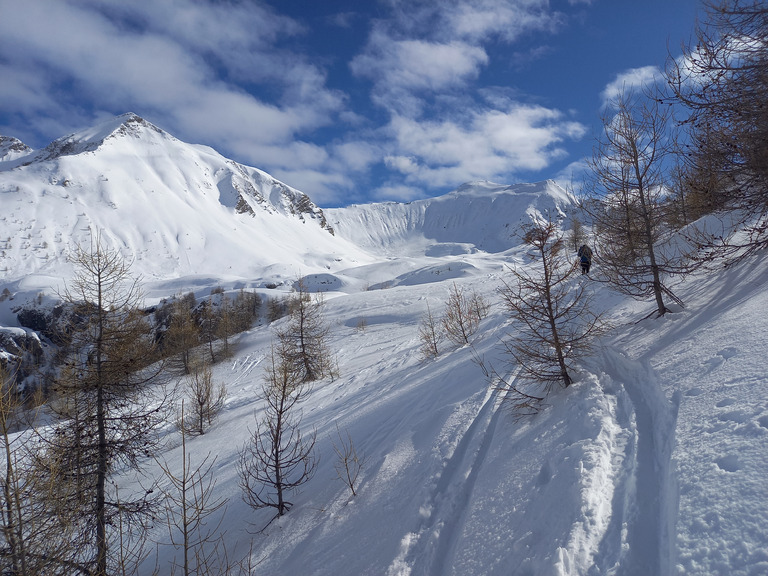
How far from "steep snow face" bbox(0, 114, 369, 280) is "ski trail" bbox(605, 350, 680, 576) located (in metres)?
88.0

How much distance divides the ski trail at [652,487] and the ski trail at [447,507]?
2.05 metres

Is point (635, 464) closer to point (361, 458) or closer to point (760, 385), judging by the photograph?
point (760, 385)

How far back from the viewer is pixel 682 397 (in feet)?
15.8

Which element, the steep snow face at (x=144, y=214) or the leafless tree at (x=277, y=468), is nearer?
the leafless tree at (x=277, y=468)

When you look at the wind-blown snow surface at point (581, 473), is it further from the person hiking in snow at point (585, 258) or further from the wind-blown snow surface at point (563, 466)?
the person hiking in snow at point (585, 258)

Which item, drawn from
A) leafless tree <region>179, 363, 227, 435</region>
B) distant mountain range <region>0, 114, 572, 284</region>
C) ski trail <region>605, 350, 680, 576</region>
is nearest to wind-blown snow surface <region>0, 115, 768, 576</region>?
ski trail <region>605, 350, 680, 576</region>

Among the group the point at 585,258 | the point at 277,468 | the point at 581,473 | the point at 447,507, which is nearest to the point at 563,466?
the point at 581,473

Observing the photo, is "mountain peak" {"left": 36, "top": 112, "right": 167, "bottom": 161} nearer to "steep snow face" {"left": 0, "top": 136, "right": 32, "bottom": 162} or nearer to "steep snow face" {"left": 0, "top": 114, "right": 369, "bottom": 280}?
"steep snow face" {"left": 0, "top": 114, "right": 369, "bottom": 280}

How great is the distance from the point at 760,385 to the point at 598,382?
7.72 feet

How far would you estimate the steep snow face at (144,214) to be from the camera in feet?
306

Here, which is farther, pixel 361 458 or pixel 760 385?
pixel 361 458

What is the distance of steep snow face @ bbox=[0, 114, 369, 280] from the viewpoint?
93188 mm

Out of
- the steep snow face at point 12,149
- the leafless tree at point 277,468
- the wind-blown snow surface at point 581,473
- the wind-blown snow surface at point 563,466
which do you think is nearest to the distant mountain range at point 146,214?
the steep snow face at point 12,149

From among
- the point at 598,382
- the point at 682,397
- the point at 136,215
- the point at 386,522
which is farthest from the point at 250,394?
the point at 136,215
